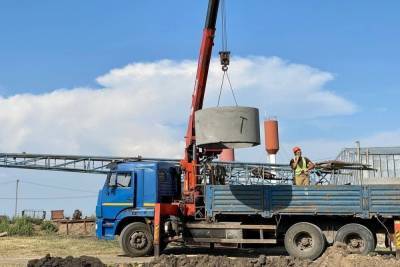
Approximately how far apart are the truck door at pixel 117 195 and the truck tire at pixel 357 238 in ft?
21.0

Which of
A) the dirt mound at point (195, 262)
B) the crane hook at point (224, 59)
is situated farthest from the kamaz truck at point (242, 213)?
the crane hook at point (224, 59)

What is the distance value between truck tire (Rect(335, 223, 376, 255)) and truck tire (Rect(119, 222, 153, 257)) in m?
5.66

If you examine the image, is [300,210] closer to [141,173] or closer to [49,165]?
[141,173]

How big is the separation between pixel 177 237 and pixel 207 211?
1303mm

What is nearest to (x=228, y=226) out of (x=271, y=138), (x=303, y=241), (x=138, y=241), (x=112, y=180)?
(x=303, y=241)

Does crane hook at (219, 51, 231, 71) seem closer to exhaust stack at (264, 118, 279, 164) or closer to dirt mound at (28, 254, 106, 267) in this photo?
dirt mound at (28, 254, 106, 267)

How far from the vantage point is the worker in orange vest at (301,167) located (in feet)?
54.0

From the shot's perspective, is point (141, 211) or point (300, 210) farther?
point (141, 211)

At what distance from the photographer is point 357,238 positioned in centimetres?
1513

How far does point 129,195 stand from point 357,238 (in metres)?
6.97

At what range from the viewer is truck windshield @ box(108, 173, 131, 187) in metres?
16.9

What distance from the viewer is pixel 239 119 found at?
14.4 meters

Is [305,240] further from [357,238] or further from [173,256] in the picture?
[173,256]

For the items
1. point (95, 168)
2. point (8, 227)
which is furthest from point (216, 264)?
point (95, 168)
